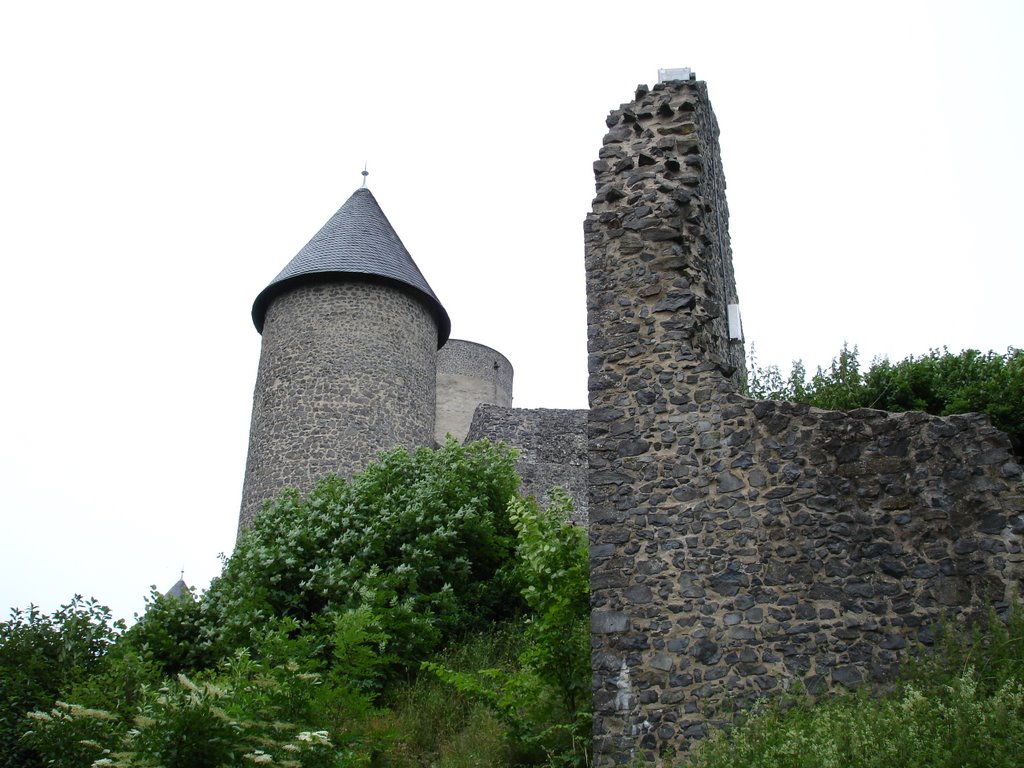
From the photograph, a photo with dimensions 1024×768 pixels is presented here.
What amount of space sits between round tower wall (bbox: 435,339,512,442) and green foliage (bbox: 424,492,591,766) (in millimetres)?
23071

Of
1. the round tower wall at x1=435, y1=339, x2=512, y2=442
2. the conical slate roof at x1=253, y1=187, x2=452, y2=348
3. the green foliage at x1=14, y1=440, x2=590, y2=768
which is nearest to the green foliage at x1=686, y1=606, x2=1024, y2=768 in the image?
the green foliage at x1=14, y1=440, x2=590, y2=768

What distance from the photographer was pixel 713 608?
7016 millimetres

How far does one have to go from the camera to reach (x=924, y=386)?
11289mm

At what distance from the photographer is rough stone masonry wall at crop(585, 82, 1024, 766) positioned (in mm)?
6578

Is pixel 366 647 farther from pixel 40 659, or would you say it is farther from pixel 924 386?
pixel 924 386

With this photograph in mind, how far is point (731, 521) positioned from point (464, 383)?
2607 cm

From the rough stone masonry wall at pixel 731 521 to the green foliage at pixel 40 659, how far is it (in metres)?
5.74

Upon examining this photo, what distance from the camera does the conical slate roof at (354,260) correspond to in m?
20.0

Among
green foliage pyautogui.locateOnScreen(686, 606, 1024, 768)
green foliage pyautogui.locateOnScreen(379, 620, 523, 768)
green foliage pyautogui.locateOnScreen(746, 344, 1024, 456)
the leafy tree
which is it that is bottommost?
green foliage pyautogui.locateOnScreen(379, 620, 523, 768)

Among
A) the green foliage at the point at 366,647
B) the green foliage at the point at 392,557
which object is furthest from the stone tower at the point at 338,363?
the green foliage at the point at 392,557

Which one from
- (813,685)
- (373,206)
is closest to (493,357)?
(373,206)

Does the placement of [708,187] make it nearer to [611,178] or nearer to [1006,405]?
[611,178]

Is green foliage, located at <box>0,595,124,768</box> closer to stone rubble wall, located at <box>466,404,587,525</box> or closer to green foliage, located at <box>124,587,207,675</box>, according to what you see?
green foliage, located at <box>124,587,207,675</box>

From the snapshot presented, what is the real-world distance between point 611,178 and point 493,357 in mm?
25829
